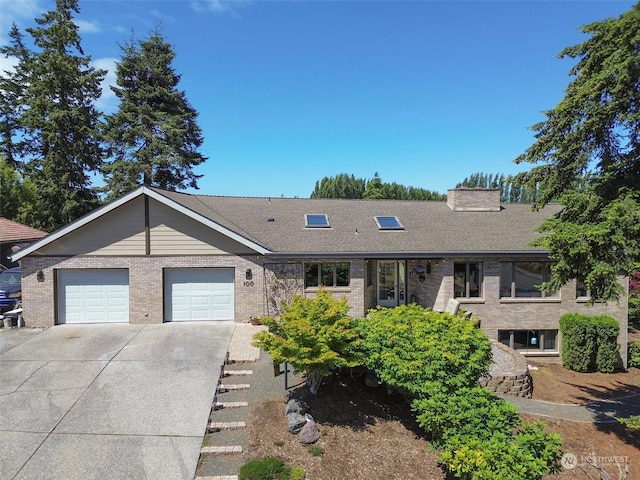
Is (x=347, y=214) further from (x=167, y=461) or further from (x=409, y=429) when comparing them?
(x=167, y=461)

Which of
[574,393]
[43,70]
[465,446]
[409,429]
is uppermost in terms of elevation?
[43,70]

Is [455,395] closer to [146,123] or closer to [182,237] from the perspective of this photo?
[182,237]

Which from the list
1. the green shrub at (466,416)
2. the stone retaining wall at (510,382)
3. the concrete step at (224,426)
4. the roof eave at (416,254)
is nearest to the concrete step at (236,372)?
the concrete step at (224,426)

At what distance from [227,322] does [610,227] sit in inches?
467

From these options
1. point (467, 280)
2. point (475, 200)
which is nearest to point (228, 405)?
point (467, 280)

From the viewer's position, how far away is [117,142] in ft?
103

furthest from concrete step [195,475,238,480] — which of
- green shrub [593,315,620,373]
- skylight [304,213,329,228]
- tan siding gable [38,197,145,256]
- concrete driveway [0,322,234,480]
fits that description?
green shrub [593,315,620,373]

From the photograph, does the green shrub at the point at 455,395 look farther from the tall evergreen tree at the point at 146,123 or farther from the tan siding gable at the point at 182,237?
the tall evergreen tree at the point at 146,123

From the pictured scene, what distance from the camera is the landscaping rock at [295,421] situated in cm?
728

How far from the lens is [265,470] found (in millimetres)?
6039

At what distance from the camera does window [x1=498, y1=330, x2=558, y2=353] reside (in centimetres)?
1473

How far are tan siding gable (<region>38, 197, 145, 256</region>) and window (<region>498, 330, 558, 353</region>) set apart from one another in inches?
577

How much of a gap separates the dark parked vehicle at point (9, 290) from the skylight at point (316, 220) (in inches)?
493

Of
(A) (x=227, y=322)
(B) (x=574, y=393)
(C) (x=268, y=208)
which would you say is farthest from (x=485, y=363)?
(C) (x=268, y=208)
